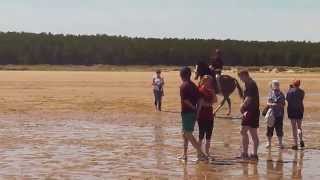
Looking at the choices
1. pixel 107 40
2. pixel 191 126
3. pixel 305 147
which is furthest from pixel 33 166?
pixel 107 40

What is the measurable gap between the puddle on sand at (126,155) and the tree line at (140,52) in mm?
105408

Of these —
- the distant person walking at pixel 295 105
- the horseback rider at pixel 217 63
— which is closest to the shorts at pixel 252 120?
the distant person walking at pixel 295 105

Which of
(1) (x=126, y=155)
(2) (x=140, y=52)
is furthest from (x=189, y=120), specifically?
(2) (x=140, y=52)

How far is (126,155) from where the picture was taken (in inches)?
592

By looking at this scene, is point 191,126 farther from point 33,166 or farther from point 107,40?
point 107,40

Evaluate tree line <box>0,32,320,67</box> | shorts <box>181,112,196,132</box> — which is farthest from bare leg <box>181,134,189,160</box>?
tree line <box>0,32,320,67</box>

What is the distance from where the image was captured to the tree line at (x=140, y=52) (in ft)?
424

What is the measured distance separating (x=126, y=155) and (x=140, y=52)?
119337 mm

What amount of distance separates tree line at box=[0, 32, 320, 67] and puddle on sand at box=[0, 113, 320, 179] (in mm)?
105408

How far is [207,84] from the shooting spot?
14500 millimetres

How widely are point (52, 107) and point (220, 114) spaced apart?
6156 mm

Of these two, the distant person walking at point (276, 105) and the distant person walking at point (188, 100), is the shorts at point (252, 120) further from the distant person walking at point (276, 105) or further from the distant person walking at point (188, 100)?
the distant person walking at point (276, 105)

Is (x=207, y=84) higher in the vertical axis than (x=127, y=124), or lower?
higher

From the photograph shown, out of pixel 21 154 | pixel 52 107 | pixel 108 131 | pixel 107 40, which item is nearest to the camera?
pixel 21 154
